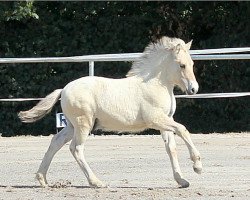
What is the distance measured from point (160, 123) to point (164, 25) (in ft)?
38.8

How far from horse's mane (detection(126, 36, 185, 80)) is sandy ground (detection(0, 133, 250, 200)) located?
1.30 metres

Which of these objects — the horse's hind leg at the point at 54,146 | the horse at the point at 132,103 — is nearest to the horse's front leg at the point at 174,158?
the horse at the point at 132,103

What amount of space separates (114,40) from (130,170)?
9785 mm

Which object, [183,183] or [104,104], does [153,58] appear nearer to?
[104,104]

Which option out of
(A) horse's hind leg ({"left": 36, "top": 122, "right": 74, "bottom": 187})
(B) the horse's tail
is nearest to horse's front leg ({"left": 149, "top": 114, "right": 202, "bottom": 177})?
(A) horse's hind leg ({"left": 36, "top": 122, "right": 74, "bottom": 187})

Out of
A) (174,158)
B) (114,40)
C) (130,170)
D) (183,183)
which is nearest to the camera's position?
(183,183)

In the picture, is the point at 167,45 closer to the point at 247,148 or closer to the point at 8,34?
the point at 247,148

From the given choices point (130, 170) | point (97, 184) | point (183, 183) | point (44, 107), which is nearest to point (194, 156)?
point (183, 183)

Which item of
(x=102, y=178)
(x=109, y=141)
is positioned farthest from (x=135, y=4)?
(x=102, y=178)

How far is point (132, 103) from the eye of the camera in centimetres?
1030

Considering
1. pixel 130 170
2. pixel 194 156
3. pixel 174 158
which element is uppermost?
pixel 194 156

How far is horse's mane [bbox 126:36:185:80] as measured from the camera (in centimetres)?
1062

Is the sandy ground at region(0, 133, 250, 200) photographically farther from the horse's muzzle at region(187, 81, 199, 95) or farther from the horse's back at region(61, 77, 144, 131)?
the horse's muzzle at region(187, 81, 199, 95)

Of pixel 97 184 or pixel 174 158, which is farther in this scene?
pixel 174 158
